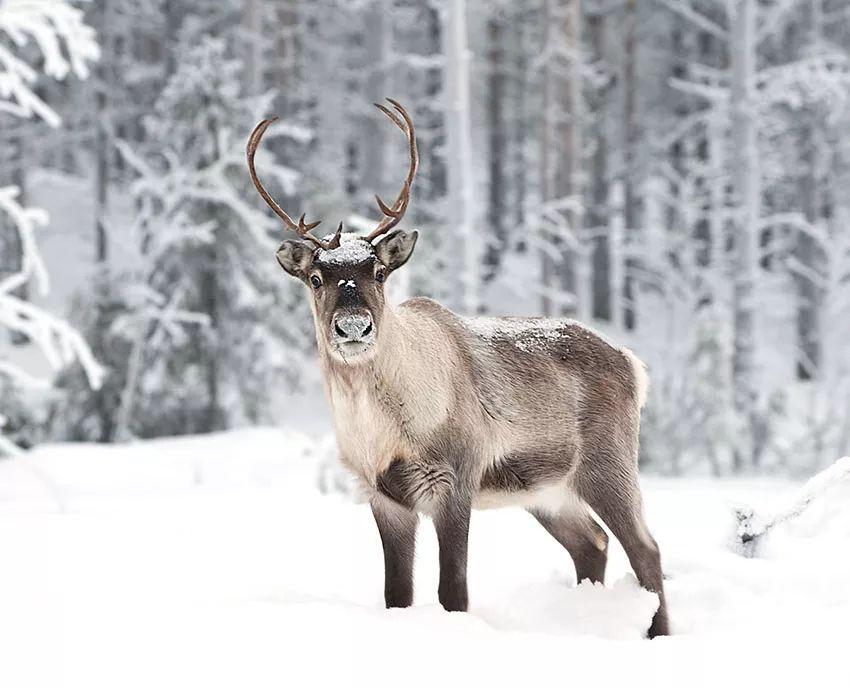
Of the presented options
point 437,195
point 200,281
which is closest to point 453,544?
point 200,281

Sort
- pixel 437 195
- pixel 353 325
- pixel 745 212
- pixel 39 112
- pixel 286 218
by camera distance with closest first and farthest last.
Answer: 1. pixel 353 325
2. pixel 286 218
3. pixel 39 112
4. pixel 745 212
5. pixel 437 195

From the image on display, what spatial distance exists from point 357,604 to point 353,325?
1241 mm

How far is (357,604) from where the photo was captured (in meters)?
4.36

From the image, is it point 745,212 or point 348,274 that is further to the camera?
point 745,212

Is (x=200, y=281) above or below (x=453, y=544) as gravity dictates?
above

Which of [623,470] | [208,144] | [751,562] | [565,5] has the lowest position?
[751,562]

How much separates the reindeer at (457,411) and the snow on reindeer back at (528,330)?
0.03ft

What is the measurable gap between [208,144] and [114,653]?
1115cm

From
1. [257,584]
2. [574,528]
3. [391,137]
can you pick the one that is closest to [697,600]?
[574,528]

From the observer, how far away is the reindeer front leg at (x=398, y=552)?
4473 millimetres

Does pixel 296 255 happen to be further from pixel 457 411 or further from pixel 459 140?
pixel 459 140

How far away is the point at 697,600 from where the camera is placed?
16.5ft

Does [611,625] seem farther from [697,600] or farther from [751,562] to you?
[751,562]

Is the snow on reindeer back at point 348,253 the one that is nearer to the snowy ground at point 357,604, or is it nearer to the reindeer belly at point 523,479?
the reindeer belly at point 523,479
